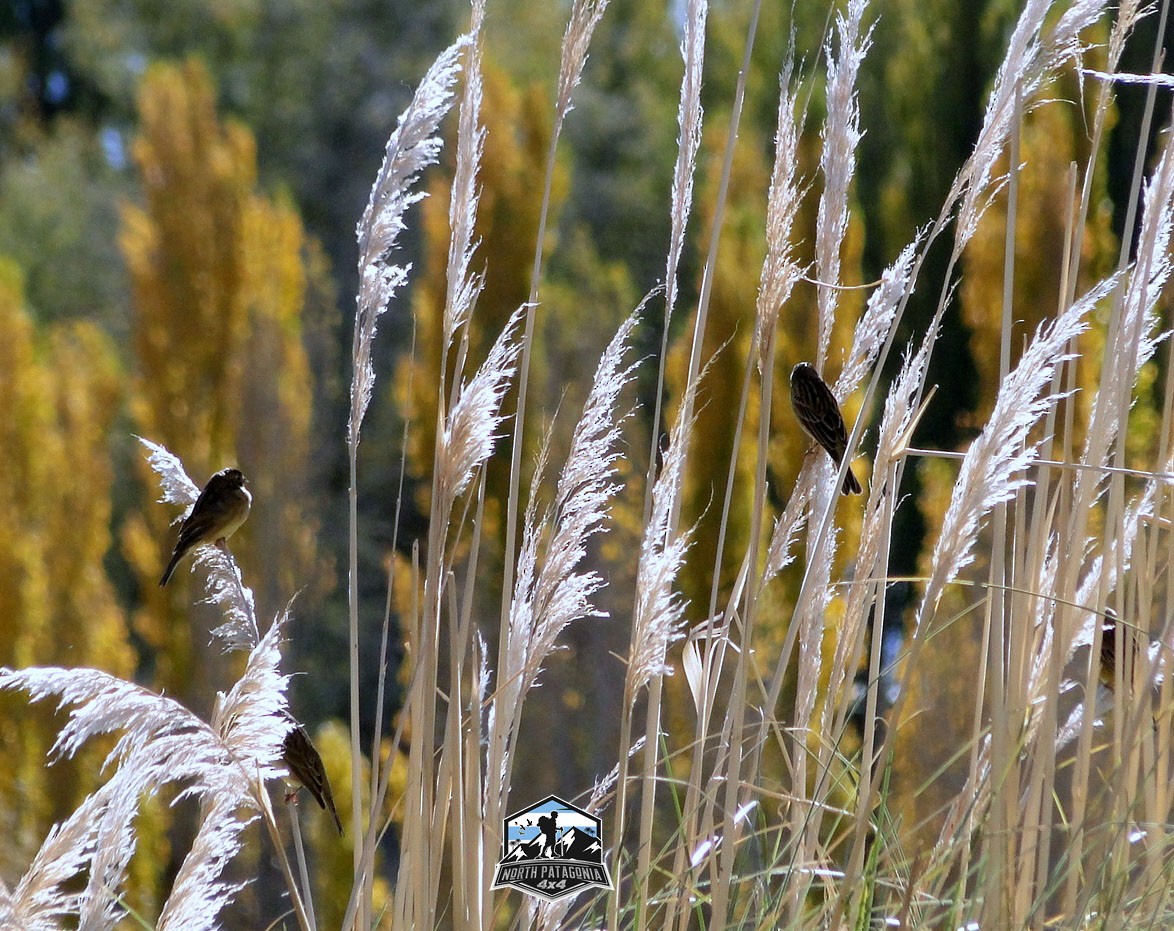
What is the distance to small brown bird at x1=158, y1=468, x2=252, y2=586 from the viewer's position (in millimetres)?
1921

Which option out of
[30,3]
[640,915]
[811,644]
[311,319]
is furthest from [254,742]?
[30,3]

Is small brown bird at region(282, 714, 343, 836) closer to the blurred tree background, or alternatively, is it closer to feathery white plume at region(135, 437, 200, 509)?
feathery white plume at region(135, 437, 200, 509)

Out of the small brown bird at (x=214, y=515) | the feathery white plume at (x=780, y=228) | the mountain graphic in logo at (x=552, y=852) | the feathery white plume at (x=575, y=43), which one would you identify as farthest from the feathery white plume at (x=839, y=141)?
the small brown bird at (x=214, y=515)

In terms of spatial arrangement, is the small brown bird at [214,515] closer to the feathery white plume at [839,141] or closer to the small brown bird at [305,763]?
the small brown bird at [305,763]

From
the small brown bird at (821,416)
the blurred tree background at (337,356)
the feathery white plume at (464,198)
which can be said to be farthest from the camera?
the blurred tree background at (337,356)

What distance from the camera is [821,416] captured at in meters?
1.92

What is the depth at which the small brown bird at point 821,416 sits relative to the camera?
5.92ft

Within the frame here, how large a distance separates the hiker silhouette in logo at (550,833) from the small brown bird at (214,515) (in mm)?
759

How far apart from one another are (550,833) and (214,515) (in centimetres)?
90

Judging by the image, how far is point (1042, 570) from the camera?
1.49 meters

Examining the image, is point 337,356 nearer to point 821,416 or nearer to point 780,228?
point 821,416

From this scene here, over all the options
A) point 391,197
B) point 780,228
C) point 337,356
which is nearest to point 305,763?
point 391,197

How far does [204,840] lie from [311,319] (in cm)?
629

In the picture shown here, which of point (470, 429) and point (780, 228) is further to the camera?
point (780, 228)
